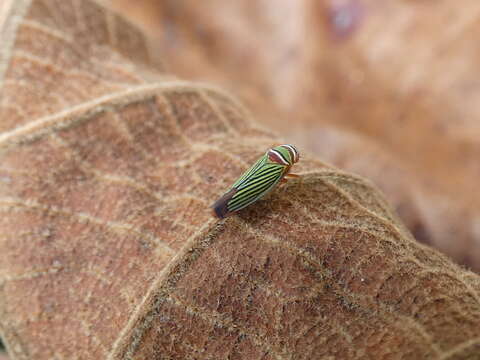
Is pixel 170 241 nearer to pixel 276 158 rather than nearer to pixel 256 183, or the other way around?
pixel 256 183

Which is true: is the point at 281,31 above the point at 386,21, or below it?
below

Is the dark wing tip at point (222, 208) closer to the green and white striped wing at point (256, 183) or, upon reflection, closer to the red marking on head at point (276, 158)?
the green and white striped wing at point (256, 183)

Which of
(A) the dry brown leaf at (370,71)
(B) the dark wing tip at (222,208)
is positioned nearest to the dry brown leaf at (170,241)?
(B) the dark wing tip at (222,208)

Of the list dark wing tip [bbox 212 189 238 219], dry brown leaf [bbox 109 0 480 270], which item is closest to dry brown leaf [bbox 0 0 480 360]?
dark wing tip [bbox 212 189 238 219]

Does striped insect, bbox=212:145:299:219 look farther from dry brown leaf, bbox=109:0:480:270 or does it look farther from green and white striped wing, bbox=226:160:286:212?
dry brown leaf, bbox=109:0:480:270

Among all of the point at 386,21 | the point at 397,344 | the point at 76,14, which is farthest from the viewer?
the point at 386,21

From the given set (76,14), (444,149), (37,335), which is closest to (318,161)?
(37,335)

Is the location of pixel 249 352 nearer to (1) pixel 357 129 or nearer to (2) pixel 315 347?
(2) pixel 315 347
